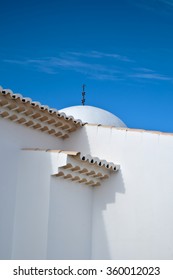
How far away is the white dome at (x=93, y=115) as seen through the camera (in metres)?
11.4

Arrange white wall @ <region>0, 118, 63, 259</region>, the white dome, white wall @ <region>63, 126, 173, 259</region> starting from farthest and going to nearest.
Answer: the white dome, white wall @ <region>63, 126, 173, 259</region>, white wall @ <region>0, 118, 63, 259</region>

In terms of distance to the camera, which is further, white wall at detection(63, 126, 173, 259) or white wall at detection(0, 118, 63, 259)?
white wall at detection(63, 126, 173, 259)

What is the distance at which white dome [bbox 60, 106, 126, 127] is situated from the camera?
11362 millimetres

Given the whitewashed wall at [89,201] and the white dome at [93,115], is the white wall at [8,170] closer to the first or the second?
the whitewashed wall at [89,201]

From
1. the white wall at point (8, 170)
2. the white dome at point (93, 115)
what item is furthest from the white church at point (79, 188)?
the white dome at point (93, 115)

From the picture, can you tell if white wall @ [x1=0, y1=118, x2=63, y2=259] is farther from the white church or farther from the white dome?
the white dome

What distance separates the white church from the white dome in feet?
4.42

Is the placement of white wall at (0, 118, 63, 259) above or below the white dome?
below

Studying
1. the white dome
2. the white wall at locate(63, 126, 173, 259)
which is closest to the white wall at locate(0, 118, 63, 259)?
the white wall at locate(63, 126, 173, 259)

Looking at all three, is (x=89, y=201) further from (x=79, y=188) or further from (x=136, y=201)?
(x=136, y=201)

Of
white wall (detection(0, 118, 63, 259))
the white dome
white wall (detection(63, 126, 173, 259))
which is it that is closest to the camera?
white wall (detection(0, 118, 63, 259))

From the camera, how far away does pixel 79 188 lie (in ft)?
30.0

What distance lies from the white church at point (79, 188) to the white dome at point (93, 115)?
1.35 m

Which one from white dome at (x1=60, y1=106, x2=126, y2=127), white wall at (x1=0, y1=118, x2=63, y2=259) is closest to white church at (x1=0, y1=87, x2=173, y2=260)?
white wall at (x1=0, y1=118, x2=63, y2=259)
